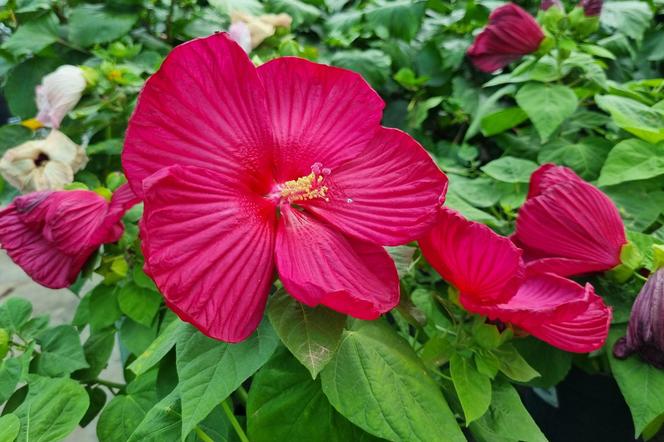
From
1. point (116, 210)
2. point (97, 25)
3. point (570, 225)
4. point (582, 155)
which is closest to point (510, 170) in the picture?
point (582, 155)

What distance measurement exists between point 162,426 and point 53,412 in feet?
0.27

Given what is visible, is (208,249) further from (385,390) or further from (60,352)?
(60,352)

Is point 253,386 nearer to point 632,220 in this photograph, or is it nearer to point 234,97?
point 234,97

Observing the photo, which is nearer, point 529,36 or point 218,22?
point 529,36

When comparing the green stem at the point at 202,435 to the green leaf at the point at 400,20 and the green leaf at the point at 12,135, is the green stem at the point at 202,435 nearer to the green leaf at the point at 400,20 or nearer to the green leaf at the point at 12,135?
the green leaf at the point at 12,135

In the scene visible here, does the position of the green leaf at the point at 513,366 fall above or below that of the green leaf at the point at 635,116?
below

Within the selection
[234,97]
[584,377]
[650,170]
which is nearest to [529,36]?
[650,170]

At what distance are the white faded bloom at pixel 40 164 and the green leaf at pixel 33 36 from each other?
266 mm

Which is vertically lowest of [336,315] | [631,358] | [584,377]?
[584,377]

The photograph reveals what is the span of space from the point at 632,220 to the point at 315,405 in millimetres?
382

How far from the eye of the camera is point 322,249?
12.5 inches

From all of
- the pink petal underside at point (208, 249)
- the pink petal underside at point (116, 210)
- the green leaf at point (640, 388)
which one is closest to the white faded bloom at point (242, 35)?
the pink petal underside at point (116, 210)

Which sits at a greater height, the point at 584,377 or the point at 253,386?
the point at 253,386

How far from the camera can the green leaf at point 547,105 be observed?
66 cm
